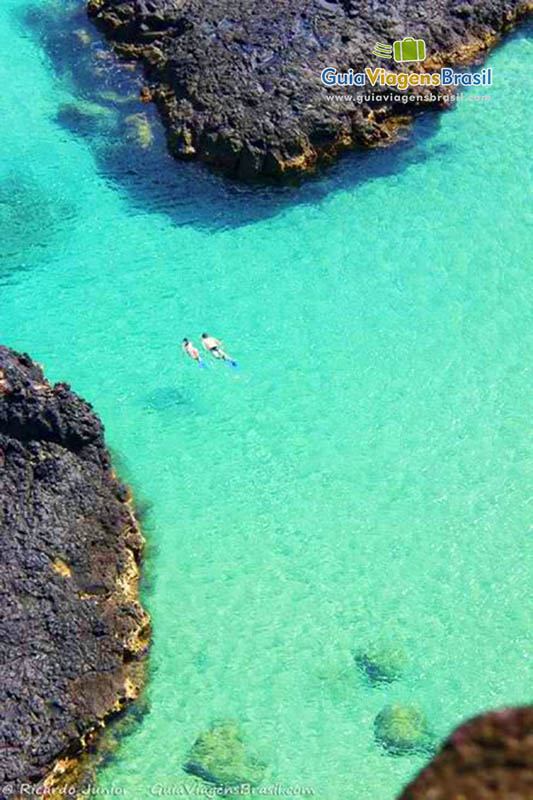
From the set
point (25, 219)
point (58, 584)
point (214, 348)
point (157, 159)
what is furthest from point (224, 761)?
point (157, 159)

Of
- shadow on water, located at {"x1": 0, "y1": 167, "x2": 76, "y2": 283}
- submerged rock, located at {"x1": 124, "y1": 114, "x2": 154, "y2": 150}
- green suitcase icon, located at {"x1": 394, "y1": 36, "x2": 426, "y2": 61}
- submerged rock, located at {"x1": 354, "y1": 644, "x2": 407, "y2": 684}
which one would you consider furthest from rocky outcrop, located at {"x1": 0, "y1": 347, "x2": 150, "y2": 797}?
green suitcase icon, located at {"x1": 394, "y1": 36, "x2": 426, "y2": 61}

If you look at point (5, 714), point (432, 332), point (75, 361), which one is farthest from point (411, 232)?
point (5, 714)

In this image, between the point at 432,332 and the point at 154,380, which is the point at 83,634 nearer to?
the point at 154,380

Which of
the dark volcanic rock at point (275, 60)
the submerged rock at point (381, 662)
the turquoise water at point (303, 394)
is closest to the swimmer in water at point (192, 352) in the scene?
the turquoise water at point (303, 394)

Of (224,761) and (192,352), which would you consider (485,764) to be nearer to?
(224,761)

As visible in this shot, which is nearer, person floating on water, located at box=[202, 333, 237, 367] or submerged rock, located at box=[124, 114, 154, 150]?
person floating on water, located at box=[202, 333, 237, 367]

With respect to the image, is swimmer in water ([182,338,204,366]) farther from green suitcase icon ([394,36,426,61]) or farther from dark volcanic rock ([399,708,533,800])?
dark volcanic rock ([399,708,533,800])
